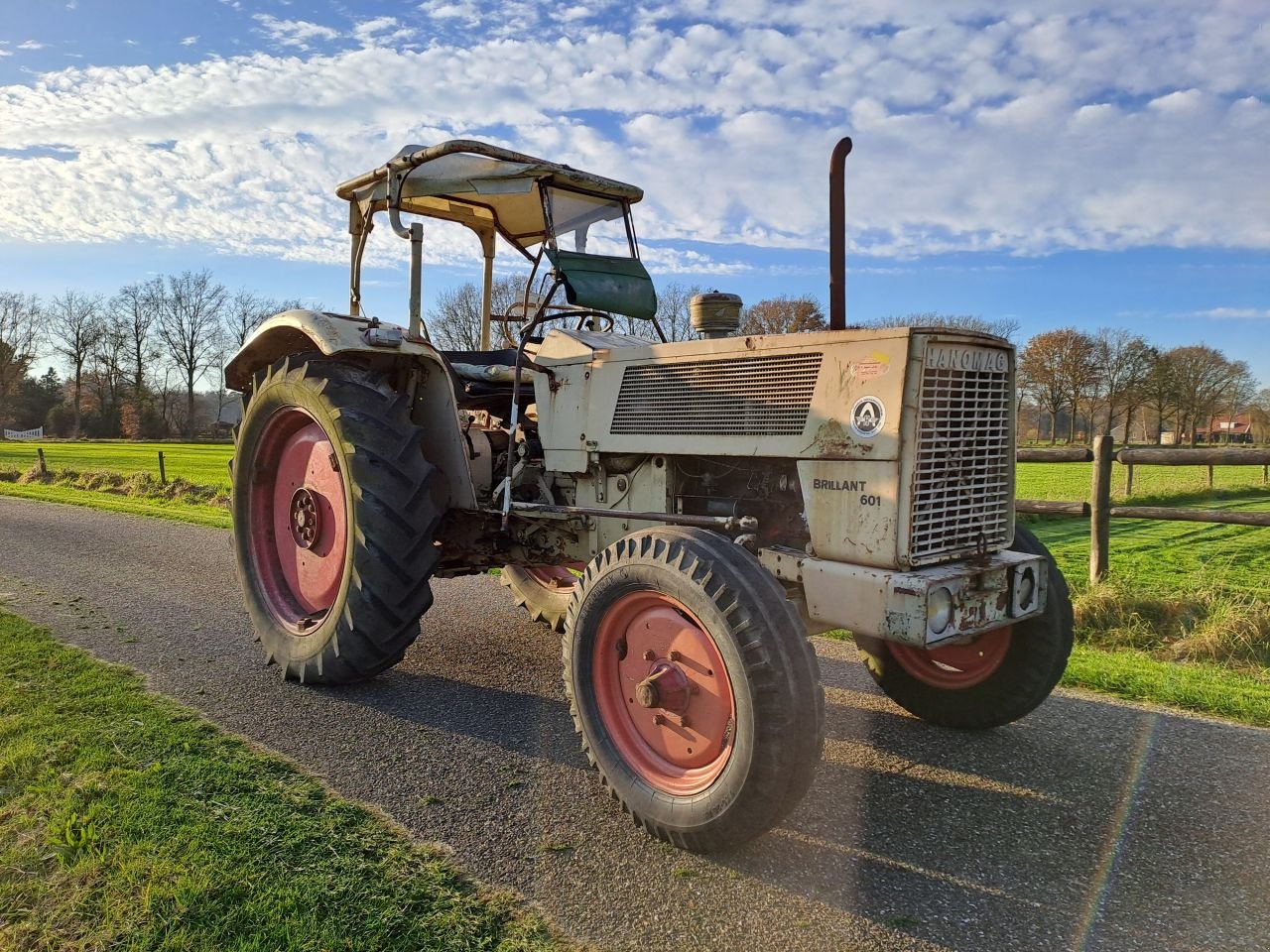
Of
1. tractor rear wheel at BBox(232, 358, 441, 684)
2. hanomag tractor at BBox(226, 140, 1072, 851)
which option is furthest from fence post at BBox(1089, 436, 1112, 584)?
tractor rear wheel at BBox(232, 358, 441, 684)

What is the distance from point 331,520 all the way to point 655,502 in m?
1.96

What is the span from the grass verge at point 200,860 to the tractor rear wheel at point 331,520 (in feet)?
2.55

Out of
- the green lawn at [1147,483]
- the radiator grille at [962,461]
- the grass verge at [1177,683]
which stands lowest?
the grass verge at [1177,683]

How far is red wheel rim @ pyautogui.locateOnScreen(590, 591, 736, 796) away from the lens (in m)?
2.85

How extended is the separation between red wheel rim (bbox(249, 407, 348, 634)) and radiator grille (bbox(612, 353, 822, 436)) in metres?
1.62

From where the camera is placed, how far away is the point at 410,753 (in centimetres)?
352

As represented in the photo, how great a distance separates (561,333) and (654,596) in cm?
168

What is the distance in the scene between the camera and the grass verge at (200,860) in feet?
7.45

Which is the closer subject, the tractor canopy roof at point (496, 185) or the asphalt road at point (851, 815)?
the asphalt road at point (851, 815)

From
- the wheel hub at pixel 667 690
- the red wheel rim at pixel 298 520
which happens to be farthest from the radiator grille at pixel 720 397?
the red wheel rim at pixel 298 520

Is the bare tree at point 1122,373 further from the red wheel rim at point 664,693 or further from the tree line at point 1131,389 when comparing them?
the red wheel rim at point 664,693

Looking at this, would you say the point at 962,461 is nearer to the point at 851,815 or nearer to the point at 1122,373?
the point at 851,815

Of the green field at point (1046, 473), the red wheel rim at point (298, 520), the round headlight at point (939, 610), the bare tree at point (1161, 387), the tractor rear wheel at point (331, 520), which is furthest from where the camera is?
the bare tree at point (1161, 387)

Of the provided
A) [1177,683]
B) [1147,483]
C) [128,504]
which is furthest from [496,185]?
[1147,483]
